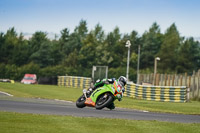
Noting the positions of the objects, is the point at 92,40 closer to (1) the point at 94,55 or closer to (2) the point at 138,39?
(1) the point at 94,55

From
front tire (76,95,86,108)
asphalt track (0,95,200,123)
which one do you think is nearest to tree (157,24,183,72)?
asphalt track (0,95,200,123)

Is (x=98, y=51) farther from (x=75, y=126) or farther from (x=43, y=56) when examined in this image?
(x=75, y=126)

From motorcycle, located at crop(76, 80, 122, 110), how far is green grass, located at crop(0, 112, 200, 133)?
2.49 m

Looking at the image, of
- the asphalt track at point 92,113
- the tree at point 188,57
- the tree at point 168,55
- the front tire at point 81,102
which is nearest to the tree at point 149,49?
the tree at point 168,55

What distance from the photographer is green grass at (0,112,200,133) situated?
30.6 feet

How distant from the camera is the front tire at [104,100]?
14.1 meters

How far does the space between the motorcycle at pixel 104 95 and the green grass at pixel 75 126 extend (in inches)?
98.0

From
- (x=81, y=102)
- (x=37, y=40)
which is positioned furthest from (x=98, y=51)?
(x=81, y=102)

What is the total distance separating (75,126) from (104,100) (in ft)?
14.6

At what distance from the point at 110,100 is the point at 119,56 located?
8022 centimetres

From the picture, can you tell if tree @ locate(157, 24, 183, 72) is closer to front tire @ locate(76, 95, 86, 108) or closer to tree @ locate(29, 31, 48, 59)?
tree @ locate(29, 31, 48, 59)

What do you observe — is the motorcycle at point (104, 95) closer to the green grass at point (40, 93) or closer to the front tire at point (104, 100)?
the front tire at point (104, 100)

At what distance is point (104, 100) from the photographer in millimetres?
14484

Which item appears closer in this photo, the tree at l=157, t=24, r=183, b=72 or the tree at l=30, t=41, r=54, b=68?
the tree at l=30, t=41, r=54, b=68
